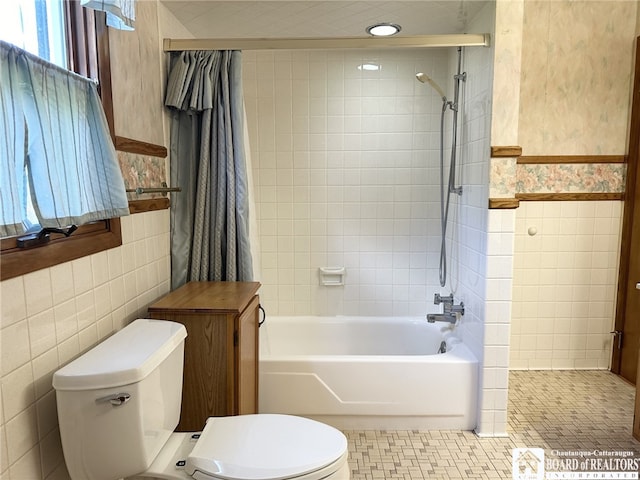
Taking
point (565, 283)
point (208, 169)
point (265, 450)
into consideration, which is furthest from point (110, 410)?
point (565, 283)

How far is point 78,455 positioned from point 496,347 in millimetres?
1819

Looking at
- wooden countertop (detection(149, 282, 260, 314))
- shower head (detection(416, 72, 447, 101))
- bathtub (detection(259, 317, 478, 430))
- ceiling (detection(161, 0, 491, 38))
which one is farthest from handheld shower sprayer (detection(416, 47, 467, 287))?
wooden countertop (detection(149, 282, 260, 314))

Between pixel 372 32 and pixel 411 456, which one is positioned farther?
pixel 372 32

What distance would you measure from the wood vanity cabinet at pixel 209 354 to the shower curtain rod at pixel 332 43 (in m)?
1.24

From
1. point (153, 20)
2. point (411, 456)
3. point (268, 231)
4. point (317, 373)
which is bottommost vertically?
point (411, 456)

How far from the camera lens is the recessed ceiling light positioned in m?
2.44

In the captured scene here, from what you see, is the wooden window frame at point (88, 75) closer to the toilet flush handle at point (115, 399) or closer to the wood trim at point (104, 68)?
the wood trim at point (104, 68)

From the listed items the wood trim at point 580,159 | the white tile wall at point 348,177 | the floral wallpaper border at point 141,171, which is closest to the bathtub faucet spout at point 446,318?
the white tile wall at point 348,177

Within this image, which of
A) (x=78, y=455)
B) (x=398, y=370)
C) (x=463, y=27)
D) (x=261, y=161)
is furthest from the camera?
(x=261, y=161)

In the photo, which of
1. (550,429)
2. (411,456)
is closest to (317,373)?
(411,456)

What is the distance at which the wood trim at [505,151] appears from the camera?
201 cm

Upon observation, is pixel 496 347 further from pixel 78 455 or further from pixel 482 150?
pixel 78 455

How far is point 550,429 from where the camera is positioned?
225cm

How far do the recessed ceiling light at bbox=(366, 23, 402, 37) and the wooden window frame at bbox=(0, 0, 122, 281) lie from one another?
1478 millimetres
